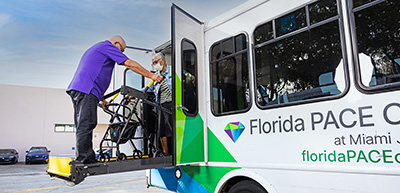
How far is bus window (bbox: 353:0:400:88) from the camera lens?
2.30m

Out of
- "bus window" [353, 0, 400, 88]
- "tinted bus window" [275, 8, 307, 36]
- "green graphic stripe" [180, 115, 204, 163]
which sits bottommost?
"green graphic stripe" [180, 115, 204, 163]

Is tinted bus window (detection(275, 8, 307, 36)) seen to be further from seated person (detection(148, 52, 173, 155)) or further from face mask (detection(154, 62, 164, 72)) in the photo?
face mask (detection(154, 62, 164, 72))

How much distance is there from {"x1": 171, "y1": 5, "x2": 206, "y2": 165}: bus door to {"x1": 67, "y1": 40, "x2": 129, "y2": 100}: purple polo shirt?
70cm

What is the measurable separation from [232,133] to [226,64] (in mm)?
848

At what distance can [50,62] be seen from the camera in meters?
18.4

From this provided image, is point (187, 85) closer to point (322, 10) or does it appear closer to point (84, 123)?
point (84, 123)

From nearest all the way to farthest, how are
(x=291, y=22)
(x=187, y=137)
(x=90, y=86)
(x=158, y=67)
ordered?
(x=291, y=22), (x=90, y=86), (x=187, y=137), (x=158, y=67)

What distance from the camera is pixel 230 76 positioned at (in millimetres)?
3555

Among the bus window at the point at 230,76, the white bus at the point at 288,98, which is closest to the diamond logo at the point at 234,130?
the white bus at the point at 288,98

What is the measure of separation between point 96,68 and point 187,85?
1089 mm

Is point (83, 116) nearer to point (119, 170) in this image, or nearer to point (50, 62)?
point (119, 170)

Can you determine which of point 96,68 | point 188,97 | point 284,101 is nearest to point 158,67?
point 188,97

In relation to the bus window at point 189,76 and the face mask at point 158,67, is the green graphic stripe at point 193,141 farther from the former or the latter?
the face mask at point 158,67

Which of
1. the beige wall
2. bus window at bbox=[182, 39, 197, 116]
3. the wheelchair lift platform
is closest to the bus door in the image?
bus window at bbox=[182, 39, 197, 116]
